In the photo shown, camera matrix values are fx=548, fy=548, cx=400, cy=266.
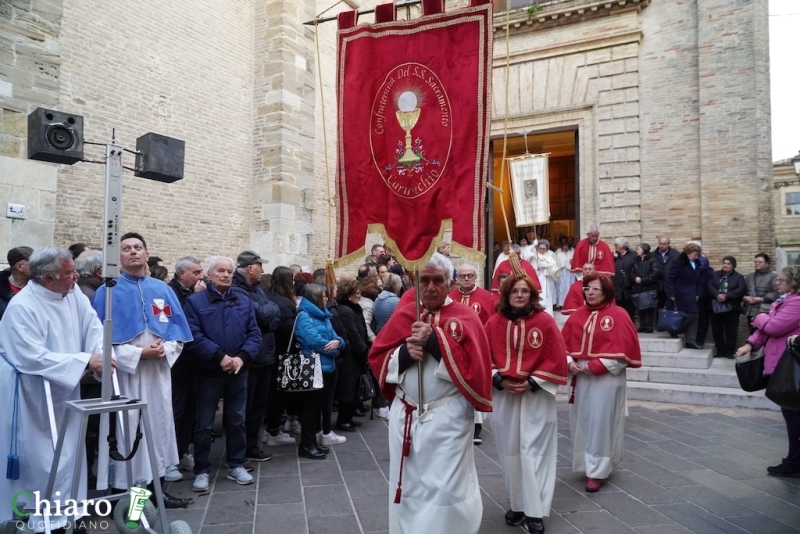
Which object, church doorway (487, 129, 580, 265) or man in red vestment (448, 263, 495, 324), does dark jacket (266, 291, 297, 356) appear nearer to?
man in red vestment (448, 263, 495, 324)

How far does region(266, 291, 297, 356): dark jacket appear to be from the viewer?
5.74 metres

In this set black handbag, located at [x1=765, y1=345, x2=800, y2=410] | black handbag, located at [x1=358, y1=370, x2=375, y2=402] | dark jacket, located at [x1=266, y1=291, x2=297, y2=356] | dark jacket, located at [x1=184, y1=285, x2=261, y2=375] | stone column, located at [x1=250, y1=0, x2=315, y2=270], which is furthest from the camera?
stone column, located at [x1=250, y1=0, x2=315, y2=270]

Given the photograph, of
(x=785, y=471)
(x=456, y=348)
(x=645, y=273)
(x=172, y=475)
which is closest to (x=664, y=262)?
(x=645, y=273)

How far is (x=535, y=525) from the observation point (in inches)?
157

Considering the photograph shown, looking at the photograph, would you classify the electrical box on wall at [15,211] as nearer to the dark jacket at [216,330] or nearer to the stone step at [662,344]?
the dark jacket at [216,330]

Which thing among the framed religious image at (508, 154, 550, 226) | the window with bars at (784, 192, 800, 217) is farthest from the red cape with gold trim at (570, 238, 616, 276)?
the window with bars at (784, 192, 800, 217)

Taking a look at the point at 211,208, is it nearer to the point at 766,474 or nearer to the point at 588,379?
the point at 588,379

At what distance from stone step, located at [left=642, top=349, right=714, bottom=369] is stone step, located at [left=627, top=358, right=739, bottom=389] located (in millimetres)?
147

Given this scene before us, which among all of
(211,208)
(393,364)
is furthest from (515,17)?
(393,364)

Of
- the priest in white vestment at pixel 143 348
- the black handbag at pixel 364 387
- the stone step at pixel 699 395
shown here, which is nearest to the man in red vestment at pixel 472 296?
the black handbag at pixel 364 387

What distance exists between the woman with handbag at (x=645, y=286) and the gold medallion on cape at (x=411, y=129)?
332 inches

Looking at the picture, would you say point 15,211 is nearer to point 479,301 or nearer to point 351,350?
point 351,350

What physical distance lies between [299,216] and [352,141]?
9542 millimetres

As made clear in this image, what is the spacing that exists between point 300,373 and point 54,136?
299 cm
